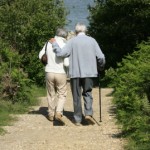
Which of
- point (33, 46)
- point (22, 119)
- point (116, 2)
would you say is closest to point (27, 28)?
point (33, 46)

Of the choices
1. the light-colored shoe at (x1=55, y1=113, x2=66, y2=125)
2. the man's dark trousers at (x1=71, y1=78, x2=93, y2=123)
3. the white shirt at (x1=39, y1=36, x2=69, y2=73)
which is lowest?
the light-colored shoe at (x1=55, y1=113, x2=66, y2=125)

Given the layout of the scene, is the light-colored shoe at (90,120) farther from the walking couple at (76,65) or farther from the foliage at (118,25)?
the foliage at (118,25)

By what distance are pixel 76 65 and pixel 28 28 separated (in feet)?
22.7

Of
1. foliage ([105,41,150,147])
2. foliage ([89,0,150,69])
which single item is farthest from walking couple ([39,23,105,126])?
foliage ([89,0,150,69])

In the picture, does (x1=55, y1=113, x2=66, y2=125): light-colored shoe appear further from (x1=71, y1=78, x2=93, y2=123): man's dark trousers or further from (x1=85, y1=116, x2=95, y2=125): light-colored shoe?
(x1=85, y1=116, x2=95, y2=125): light-colored shoe

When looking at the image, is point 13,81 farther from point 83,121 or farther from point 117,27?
point 117,27

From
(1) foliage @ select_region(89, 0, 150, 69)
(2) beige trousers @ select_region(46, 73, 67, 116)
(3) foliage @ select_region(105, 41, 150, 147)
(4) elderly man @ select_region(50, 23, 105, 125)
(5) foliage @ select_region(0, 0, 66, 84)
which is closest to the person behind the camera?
(3) foliage @ select_region(105, 41, 150, 147)

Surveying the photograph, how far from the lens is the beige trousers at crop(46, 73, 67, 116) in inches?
412

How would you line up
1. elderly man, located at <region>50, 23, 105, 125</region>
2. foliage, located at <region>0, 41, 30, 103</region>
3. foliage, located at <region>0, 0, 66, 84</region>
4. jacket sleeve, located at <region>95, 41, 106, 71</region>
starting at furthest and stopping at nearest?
foliage, located at <region>0, 0, 66, 84</region> < foliage, located at <region>0, 41, 30, 103</region> < jacket sleeve, located at <region>95, 41, 106, 71</region> < elderly man, located at <region>50, 23, 105, 125</region>

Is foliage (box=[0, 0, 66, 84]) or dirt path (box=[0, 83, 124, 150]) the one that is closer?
dirt path (box=[0, 83, 124, 150])

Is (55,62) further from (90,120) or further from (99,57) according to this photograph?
(90,120)

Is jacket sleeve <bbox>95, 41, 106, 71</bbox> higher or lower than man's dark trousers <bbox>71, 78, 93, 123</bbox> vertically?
higher

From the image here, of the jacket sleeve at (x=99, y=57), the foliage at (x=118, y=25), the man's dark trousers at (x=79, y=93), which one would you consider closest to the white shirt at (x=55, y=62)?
the man's dark trousers at (x=79, y=93)

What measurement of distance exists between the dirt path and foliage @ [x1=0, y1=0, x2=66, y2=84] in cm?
547
